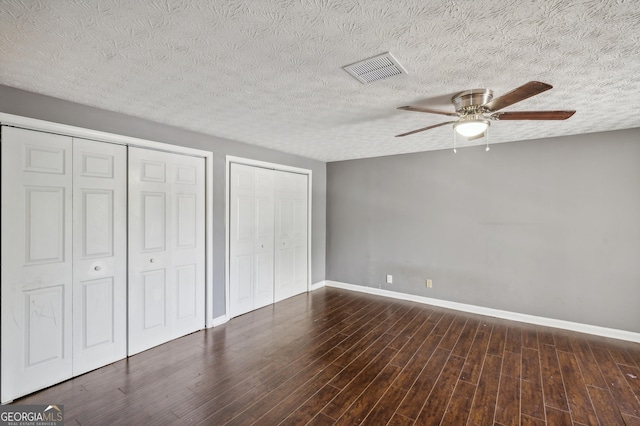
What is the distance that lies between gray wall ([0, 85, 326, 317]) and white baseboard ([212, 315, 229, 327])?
0.17 ft

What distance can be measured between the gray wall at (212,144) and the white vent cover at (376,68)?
7.56 ft

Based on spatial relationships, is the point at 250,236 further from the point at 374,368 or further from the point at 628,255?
the point at 628,255

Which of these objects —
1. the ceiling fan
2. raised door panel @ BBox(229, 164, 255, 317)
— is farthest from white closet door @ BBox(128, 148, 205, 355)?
the ceiling fan

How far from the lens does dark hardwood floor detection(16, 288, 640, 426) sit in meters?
2.08

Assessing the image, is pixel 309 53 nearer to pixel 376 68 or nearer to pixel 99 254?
pixel 376 68

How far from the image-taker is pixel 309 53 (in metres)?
1.73

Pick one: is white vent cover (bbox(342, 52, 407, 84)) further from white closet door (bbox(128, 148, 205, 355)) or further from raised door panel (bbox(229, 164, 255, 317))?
raised door panel (bbox(229, 164, 255, 317))

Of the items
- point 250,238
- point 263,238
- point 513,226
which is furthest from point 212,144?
point 513,226

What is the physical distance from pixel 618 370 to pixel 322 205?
14.3 ft

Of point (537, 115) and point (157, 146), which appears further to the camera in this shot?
point (157, 146)

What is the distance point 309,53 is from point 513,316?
168 inches

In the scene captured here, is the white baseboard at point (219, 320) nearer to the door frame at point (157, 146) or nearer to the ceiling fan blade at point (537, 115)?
the door frame at point (157, 146)

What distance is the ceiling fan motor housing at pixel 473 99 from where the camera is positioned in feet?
7.36

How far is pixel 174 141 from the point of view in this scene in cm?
329
